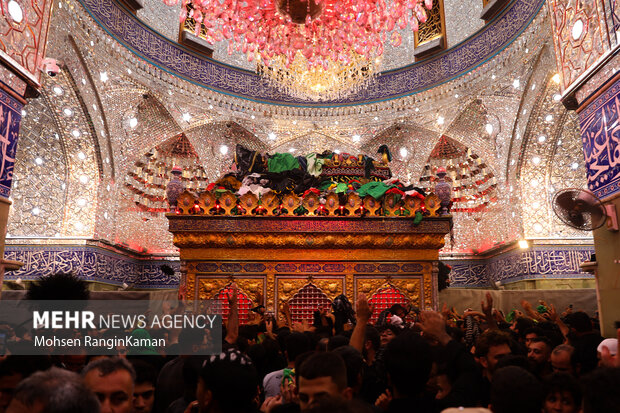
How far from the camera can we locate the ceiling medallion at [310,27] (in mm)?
6270

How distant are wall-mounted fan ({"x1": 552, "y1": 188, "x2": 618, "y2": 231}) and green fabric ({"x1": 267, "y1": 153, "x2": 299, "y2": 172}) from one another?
4.42 m

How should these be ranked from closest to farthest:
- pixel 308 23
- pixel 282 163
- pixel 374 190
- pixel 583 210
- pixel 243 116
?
pixel 583 210 < pixel 308 23 < pixel 374 190 < pixel 282 163 < pixel 243 116

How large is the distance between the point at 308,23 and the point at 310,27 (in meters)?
0.38

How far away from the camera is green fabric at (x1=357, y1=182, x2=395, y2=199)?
630 cm

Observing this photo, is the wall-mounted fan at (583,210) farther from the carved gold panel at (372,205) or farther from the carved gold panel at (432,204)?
the carved gold panel at (372,205)

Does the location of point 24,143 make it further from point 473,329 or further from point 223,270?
point 473,329

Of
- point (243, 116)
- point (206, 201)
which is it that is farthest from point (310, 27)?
point (243, 116)

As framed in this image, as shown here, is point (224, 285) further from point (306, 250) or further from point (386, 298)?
point (386, 298)

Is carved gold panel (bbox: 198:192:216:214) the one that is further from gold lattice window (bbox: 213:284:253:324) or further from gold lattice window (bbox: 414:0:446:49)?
gold lattice window (bbox: 414:0:446:49)

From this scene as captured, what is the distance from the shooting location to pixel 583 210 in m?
3.76

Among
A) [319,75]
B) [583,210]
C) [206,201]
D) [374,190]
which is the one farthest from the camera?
[319,75]

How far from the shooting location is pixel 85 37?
782cm

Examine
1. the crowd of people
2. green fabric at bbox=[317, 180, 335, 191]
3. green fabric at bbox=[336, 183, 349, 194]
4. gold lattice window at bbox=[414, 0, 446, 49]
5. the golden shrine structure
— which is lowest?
the crowd of people

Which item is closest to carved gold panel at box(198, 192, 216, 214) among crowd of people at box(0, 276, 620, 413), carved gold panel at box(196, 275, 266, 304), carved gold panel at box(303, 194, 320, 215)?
carved gold panel at box(196, 275, 266, 304)
